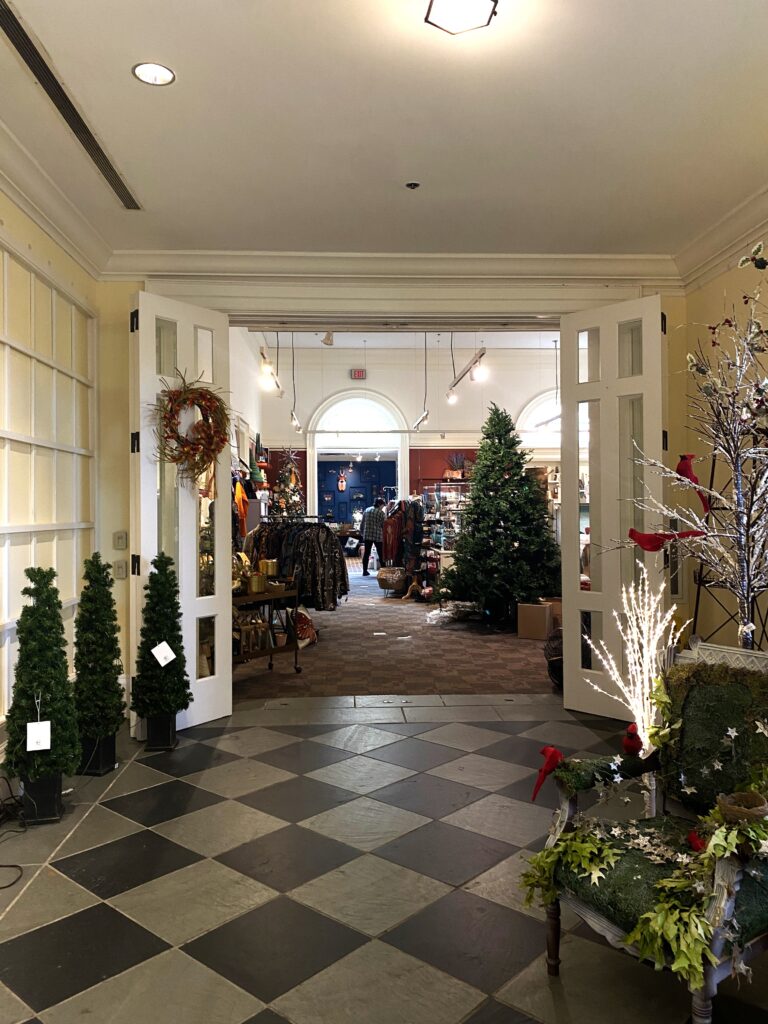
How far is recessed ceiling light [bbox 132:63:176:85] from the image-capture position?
2.92 metres

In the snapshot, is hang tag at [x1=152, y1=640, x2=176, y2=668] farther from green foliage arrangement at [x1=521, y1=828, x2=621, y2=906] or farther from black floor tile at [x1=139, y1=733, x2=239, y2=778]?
green foliage arrangement at [x1=521, y1=828, x2=621, y2=906]

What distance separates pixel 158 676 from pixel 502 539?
17.9 feet

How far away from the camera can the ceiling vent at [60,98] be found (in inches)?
104

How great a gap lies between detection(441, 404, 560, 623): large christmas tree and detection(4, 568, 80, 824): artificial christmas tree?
6.14 metres

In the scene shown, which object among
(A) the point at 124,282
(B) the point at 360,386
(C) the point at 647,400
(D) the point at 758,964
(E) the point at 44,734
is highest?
(B) the point at 360,386

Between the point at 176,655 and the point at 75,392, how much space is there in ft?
6.08

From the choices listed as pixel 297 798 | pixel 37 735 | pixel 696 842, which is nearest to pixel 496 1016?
pixel 696 842

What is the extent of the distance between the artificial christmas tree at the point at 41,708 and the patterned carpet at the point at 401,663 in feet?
7.80

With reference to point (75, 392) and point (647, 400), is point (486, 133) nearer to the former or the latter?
point (647, 400)

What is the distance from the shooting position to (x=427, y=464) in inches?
589

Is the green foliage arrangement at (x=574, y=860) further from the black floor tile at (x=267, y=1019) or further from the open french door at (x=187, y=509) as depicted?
the open french door at (x=187, y=509)

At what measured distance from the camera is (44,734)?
3.11 m

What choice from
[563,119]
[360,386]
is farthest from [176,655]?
[360,386]

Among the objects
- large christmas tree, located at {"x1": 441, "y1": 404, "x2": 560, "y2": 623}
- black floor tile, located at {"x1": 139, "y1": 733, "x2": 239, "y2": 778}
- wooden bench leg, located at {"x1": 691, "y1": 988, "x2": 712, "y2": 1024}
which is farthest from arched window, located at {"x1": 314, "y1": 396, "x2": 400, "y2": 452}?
wooden bench leg, located at {"x1": 691, "y1": 988, "x2": 712, "y2": 1024}
